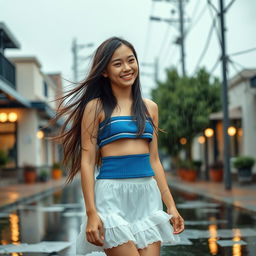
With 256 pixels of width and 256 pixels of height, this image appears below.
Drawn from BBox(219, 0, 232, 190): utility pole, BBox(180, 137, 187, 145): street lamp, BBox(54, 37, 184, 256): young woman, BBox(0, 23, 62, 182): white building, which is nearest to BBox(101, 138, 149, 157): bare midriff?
BBox(54, 37, 184, 256): young woman

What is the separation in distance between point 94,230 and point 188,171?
Answer: 81.4 feet

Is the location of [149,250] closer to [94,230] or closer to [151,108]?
[94,230]

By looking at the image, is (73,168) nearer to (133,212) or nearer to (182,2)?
(133,212)

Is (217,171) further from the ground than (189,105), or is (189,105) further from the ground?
(189,105)

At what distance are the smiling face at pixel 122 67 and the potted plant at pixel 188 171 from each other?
79.4ft

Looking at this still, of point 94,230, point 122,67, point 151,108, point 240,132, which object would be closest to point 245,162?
point 240,132

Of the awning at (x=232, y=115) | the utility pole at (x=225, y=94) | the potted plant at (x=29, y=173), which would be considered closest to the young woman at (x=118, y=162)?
the utility pole at (x=225, y=94)

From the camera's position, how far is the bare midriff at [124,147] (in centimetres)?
312

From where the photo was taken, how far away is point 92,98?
11.0 ft

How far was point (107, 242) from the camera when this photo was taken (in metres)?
2.99

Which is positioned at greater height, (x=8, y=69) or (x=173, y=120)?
(x=8, y=69)

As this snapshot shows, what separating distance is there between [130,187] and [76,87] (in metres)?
0.73

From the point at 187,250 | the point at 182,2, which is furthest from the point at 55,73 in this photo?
the point at 187,250

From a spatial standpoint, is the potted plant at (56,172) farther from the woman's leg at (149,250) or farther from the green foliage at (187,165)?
the woman's leg at (149,250)
